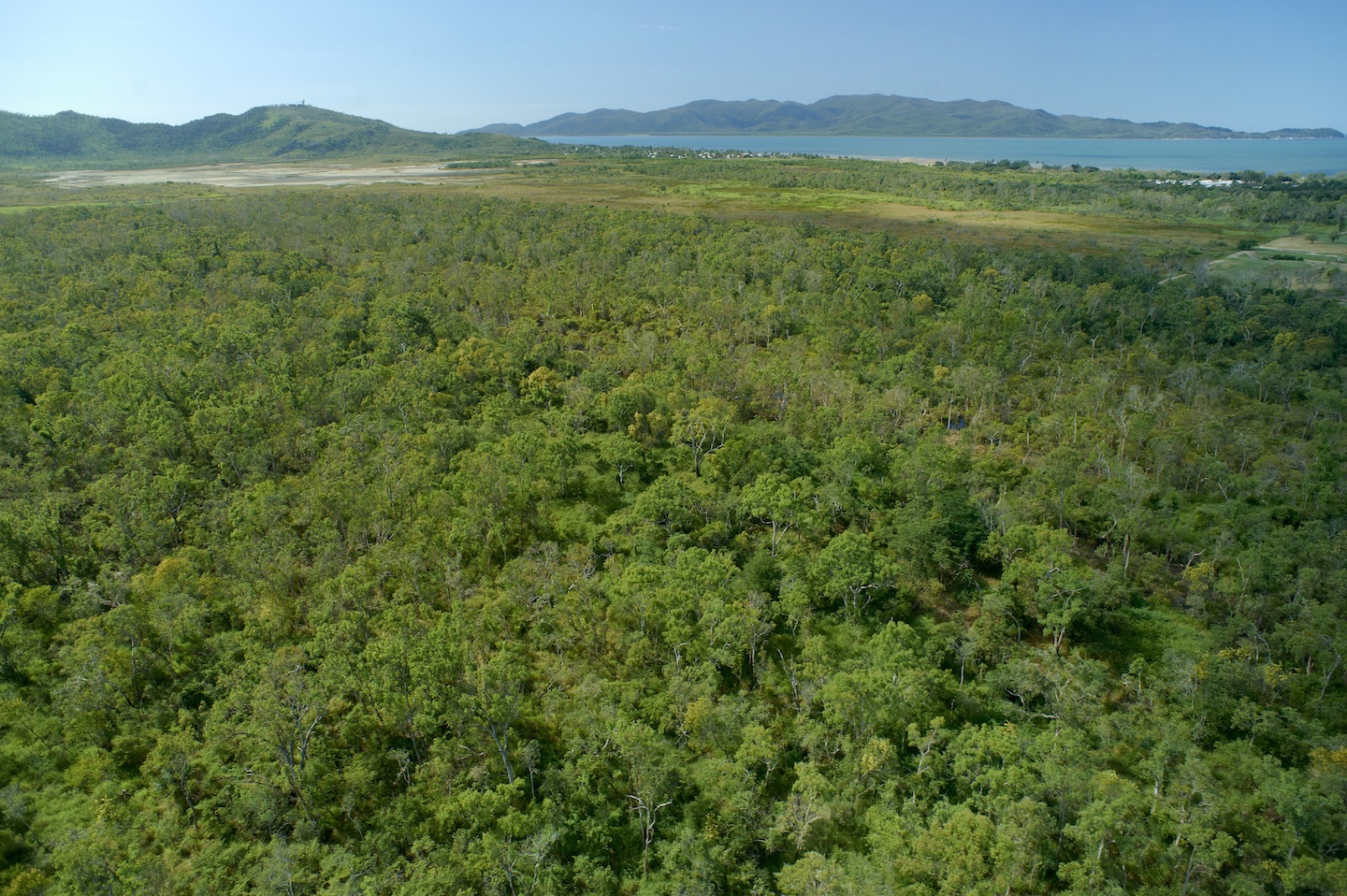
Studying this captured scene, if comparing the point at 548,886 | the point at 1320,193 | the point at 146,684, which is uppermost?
the point at 1320,193

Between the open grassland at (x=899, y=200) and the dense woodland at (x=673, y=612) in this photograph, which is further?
the open grassland at (x=899, y=200)

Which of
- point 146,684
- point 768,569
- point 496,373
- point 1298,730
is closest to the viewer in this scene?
point 1298,730

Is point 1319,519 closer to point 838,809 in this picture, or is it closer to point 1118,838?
point 1118,838

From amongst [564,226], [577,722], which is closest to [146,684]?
[577,722]

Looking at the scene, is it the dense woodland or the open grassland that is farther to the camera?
the open grassland

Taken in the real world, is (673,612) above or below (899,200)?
below

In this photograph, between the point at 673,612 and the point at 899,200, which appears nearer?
the point at 673,612

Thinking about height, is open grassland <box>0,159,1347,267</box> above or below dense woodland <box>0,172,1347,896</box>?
above

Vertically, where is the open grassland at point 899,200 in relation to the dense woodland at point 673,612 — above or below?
above
